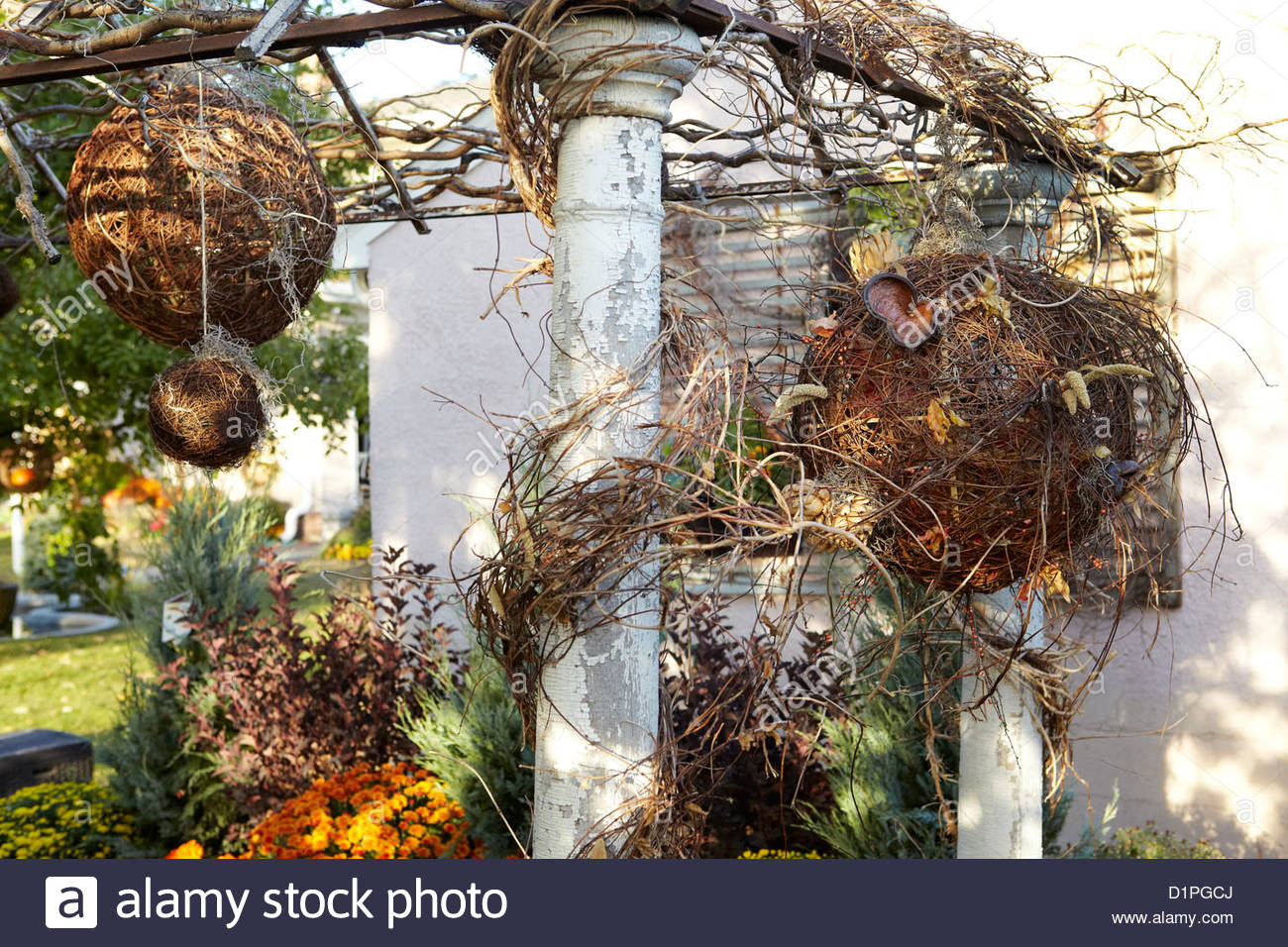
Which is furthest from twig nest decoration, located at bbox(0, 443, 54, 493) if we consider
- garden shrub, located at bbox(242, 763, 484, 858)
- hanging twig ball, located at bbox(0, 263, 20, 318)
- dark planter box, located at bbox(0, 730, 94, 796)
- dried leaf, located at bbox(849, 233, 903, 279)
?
dried leaf, located at bbox(849, 233, 903, 279)

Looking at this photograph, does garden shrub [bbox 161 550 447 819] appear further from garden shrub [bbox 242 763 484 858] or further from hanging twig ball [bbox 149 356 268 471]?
hanging twig ball [bbox 149 356 268 471]

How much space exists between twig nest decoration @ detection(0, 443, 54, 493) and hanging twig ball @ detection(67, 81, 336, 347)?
760cm

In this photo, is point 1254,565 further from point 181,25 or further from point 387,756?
point 181,25

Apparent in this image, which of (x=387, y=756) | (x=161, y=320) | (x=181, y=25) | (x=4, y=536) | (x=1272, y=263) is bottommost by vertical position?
(x=387, y=756)

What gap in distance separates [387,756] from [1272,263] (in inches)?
188

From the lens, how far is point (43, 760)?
6.09m

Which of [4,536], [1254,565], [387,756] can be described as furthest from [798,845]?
[4,536]

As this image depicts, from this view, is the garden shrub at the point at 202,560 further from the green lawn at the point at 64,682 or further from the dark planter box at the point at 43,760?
the green lawn at the point at 64,682

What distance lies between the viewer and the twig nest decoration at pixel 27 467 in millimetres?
9492

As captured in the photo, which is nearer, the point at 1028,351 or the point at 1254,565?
the point at 1028,351

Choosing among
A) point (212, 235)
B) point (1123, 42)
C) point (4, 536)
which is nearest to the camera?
point (212, 235)

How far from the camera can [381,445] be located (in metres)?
7.00

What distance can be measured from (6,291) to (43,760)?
3449mm

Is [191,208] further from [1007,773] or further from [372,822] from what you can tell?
[1007,773]
